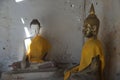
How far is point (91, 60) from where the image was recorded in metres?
3.44

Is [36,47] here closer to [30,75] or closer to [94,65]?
[30,75]

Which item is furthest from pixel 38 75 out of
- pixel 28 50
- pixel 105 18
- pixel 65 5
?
pixel 65 5

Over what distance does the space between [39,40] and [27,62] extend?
0.42m

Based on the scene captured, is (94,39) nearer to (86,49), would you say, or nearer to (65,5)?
(86,49)

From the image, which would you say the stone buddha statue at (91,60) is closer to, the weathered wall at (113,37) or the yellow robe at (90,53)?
the yellow robe at (90,53)

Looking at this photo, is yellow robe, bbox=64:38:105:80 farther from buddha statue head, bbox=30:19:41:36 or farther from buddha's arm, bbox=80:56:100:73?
buddha statue head, bbox=30:19:41:36

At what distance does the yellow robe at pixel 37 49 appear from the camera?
15.3 feet

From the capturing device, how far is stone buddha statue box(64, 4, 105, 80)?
133 inches

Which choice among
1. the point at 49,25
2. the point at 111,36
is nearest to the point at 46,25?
the point at 49,25

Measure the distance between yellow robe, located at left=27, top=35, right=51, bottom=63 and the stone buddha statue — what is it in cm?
113

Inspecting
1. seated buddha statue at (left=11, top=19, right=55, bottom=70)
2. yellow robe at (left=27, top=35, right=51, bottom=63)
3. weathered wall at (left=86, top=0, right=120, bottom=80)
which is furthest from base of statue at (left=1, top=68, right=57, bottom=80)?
weathered wall at (left=86, top=0, right=120, bottom=80)

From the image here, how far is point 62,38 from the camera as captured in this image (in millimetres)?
5059

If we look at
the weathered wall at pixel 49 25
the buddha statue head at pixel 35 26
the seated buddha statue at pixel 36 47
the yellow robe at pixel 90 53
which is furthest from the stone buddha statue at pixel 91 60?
the weathered wall at pixel 49 25

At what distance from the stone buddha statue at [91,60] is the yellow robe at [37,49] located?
3.71ft
